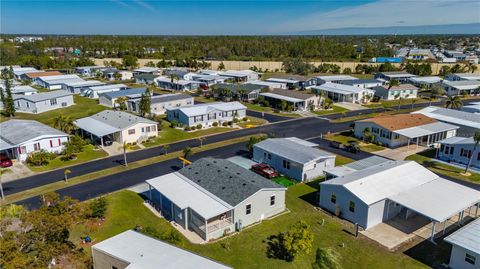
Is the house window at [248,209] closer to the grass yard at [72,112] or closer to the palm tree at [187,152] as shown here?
the palm tree at [187,152]

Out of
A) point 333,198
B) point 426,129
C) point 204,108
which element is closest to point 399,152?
point 426,129

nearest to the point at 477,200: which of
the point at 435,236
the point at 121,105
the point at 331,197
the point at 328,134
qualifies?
the point at 435,236

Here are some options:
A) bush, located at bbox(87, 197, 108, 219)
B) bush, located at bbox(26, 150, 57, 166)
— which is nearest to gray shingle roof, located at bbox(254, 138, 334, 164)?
bush, located at bbox(87, 197, 108, 219)

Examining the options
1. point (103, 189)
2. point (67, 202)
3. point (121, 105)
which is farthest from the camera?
point (121, 105)

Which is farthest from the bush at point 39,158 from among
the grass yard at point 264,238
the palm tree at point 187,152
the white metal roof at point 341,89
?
the white metal roof at point 341,89

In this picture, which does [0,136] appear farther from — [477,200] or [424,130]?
[424,130]

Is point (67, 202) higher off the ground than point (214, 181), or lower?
higher
